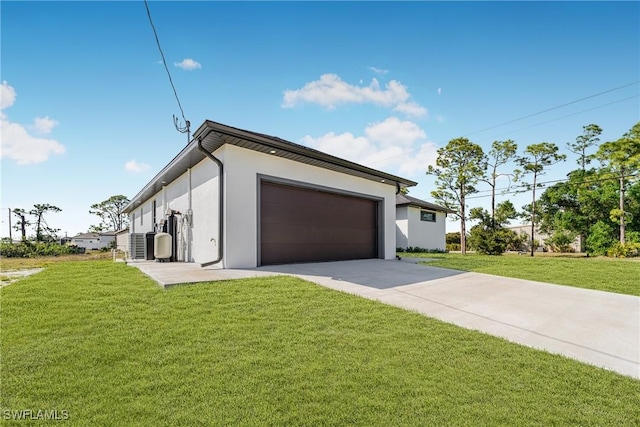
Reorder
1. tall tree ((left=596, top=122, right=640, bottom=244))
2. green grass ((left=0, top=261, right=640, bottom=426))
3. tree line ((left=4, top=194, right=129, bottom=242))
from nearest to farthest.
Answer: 1. green grass ((left=0, top=261, right=640, bottom=426))
2. tall tree ((left=596, top=122, right=640, bottom=244))
3. tree line ((left=4, top=194, right=129, bottom=242))

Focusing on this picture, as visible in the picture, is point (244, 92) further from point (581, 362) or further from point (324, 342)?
point (581, 362)

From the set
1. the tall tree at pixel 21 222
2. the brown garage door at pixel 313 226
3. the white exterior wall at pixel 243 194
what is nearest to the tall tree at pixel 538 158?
the brown garage door at pixel 313 226

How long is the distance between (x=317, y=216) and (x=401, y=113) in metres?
6.21

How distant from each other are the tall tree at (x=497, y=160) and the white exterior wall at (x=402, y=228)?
25.9 feet

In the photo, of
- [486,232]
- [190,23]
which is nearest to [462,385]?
[190,23]

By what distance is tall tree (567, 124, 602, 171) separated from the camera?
1947 centimetres

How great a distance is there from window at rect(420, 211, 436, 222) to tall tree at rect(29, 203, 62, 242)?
40.4 meters

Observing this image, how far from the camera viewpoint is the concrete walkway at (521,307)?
284 cm

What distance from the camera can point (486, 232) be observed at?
16.3 m

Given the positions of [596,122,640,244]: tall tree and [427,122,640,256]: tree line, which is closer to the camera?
[596,122,640,244]: tall tree

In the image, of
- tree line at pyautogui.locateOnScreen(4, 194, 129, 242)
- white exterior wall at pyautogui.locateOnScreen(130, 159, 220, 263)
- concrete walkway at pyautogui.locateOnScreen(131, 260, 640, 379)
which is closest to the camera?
concrete walkway at pyautogui.locateOnScreen(131, 260, 640, 379)

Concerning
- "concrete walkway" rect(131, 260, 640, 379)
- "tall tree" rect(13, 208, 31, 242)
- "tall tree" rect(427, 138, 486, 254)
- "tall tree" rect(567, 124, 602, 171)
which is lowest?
"concrete walkway" rect(131, 260, 640, 379)

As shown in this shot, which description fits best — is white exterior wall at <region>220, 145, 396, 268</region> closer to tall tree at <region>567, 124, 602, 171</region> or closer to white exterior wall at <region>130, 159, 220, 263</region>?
white exterior wall at <region>130, 159, 220, 263</region>

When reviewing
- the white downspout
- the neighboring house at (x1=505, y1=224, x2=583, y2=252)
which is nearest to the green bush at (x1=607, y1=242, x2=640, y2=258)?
the neighboring house at (x1=505, y1=224, x2=583, y2=252)
